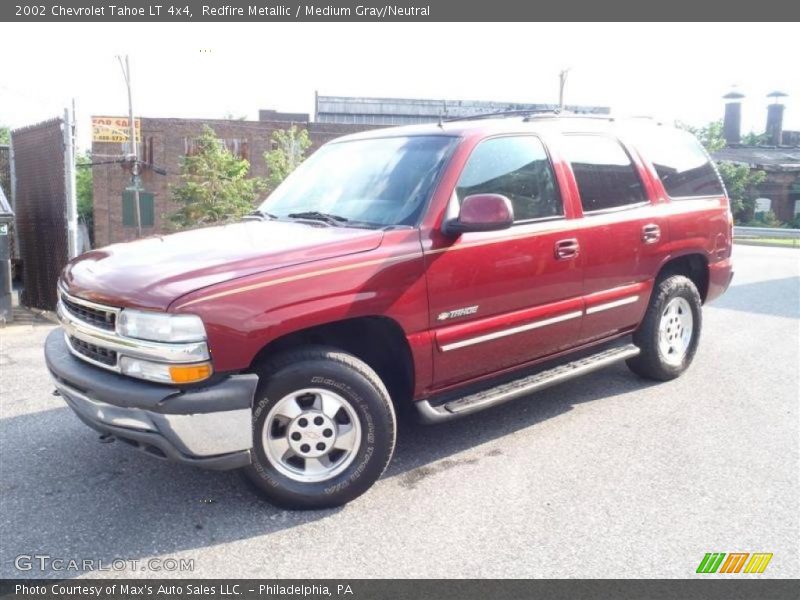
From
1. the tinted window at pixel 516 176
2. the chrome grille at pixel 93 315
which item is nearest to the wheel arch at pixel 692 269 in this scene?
the tinted window at pixel 516 176

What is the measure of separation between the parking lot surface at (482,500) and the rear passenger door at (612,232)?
734 mm

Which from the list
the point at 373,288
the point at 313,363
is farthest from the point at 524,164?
→ the point at 313,363

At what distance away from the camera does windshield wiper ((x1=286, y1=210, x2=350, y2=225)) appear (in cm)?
407

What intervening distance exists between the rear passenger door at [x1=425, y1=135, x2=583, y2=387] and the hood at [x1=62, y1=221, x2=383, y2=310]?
1.81 feet

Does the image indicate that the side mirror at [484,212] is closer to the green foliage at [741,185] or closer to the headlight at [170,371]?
the headlight at [170,371]

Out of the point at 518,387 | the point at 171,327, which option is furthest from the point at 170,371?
the point at 518,387

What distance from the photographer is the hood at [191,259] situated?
321 centimetres

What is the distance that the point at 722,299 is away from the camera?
9742 millimetres

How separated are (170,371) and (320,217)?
1438mm

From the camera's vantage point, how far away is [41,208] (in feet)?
29.7

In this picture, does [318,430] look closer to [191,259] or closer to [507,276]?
[191,259]

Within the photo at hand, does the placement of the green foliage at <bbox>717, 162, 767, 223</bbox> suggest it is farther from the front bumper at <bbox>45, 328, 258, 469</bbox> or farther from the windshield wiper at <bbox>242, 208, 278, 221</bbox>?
the front bumper at <bbox>45, 328, 258, 469</bbox>

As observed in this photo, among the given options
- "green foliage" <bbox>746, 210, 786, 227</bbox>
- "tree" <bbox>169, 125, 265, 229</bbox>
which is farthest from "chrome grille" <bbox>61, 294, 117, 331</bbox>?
"green foliage" <bbox>746, 210, 786, 227</bbox>

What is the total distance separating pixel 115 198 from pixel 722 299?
32.4 metres
